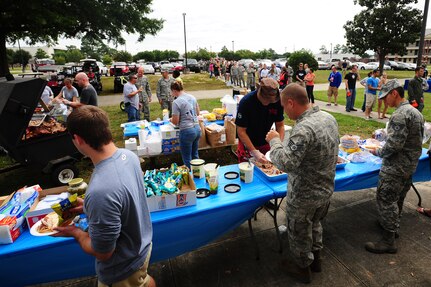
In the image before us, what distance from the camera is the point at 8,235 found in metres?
2.06

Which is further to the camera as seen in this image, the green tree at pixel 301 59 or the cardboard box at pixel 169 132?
the green tree at pixel 301 59

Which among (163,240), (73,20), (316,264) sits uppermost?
(73,20)

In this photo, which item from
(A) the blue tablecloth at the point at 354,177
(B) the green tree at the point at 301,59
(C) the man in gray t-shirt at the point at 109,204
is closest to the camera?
(C) the man in gray t-shirt at the point at 109,204

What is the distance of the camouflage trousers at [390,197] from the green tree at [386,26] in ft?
106

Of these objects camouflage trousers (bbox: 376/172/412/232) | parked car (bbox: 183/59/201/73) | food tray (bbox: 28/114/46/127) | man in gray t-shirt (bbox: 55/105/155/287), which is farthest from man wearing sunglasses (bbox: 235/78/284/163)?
parked car (bbox: 183/59/201/73)

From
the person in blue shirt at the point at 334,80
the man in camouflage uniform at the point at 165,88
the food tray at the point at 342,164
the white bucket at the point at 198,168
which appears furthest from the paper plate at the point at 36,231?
the person in blue shirt at the point at 334,80

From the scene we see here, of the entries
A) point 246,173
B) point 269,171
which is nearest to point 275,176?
point 269,171

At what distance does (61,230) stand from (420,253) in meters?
3.65

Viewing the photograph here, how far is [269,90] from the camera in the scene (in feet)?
9.82

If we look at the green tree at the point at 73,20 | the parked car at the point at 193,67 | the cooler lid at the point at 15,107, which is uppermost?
the green tree at the point at 73,20

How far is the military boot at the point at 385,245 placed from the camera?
3070mm

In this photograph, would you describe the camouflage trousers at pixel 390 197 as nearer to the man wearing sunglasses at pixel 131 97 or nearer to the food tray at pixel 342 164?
the food tray at pixel 342 164

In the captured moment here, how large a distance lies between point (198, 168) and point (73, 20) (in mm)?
16859

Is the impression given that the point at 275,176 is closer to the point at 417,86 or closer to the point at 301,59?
the point at 417,86
